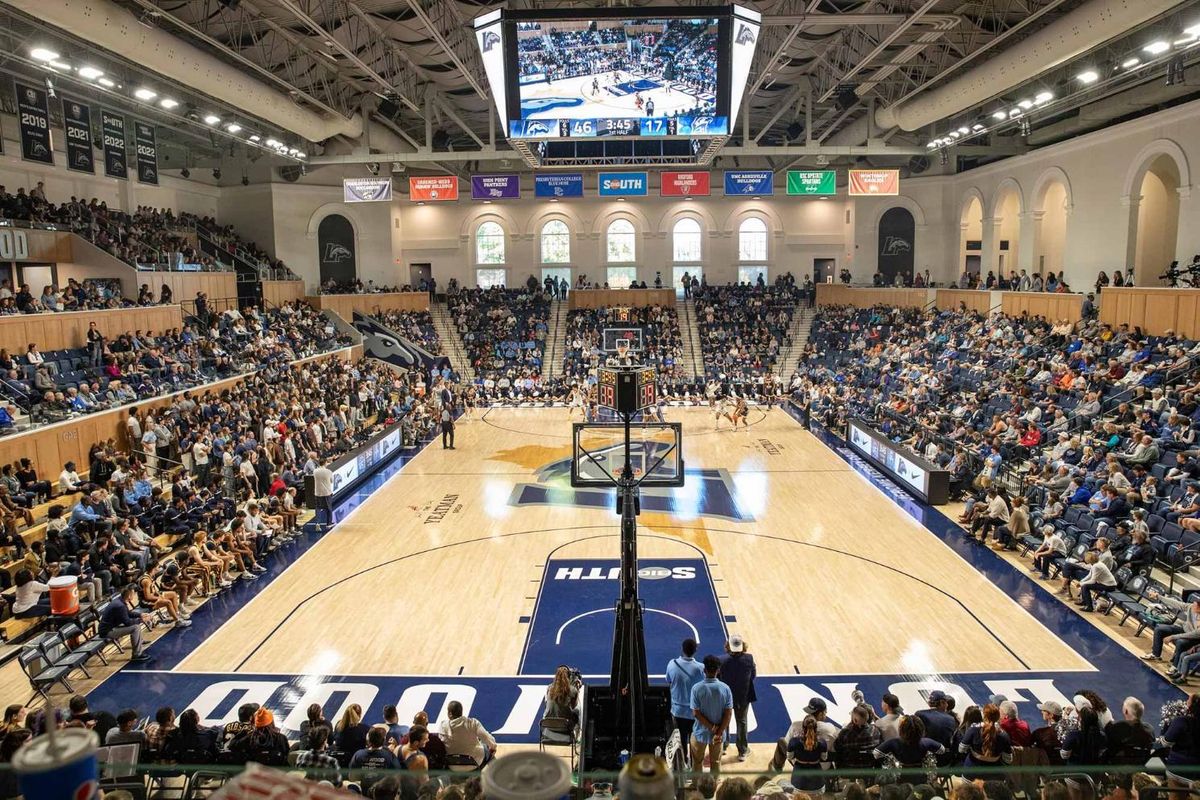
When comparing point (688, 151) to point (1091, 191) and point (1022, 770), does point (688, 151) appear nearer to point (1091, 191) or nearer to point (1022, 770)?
point (1091, 191)

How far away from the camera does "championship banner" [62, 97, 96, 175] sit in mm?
16906

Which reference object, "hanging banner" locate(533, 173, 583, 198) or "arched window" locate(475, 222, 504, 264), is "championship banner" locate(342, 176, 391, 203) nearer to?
"hanging banner" locate(533, 173, 583, 198)

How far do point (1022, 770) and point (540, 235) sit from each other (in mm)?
39823

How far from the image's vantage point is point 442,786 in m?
4.09

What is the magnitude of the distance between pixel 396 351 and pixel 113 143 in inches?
671

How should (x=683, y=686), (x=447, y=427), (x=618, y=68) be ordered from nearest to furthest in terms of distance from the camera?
(x=683, y=686), (x=618, y=68), (x=447, y=427)

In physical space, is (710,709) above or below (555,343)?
below

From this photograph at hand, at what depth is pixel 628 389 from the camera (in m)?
10.0

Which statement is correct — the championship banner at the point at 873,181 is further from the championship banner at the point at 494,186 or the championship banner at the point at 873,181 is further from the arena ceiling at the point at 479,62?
the championship banner at the point at 494,186

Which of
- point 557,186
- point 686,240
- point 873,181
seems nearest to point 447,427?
point 557,186

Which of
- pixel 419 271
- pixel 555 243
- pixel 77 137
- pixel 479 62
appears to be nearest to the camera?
pixel 77 137

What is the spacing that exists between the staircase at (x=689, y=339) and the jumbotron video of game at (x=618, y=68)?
1853 cm

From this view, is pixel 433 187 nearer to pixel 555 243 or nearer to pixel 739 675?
pixel 555 243

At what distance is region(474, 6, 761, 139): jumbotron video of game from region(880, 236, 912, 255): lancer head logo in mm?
27649
